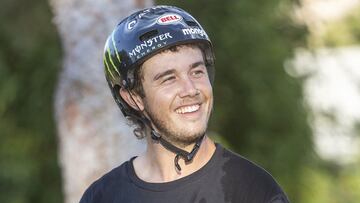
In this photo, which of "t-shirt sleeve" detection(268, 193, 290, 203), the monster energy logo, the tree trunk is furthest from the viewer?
the tree trunk

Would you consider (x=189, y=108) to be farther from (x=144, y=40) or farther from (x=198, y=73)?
(x=144, y=40)

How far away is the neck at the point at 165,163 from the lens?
4.06 meters

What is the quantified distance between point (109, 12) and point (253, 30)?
4.01m

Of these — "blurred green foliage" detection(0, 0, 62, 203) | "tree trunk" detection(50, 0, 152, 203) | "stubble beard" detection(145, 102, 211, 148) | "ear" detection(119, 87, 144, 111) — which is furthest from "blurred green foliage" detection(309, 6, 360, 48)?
"stubble beard" detection(145, 102, 211, 148)

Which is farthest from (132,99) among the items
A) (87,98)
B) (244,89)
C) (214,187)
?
(244,89)

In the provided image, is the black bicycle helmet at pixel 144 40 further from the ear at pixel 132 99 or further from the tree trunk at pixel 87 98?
the tree trunk at pixel 87 98

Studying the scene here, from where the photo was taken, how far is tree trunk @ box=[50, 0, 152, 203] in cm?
761

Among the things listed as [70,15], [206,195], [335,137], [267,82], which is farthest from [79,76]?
[335,137]

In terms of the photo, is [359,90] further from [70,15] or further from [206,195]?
[206,195]

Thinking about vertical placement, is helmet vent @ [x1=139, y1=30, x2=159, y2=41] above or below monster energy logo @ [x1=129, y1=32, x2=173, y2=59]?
above

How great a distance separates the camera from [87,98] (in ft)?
25.2

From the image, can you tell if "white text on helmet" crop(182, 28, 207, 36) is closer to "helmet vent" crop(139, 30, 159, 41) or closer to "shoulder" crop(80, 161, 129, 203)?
"helmet vent" crop(139, 30, 159, 41)

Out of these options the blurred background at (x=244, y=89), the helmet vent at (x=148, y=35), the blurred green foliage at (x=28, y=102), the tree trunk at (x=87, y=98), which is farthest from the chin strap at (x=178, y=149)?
the blurred green foliage at (x=28, y=102)

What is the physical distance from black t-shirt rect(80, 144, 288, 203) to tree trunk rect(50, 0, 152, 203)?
348cm
